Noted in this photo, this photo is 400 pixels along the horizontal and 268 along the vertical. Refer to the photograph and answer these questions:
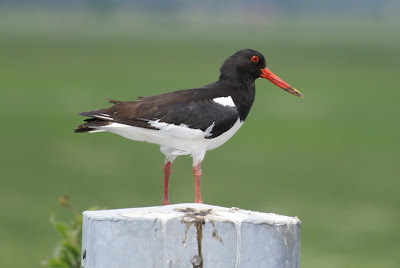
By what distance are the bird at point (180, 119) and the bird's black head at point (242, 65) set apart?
0.24ft

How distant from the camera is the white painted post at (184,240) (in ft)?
16.1

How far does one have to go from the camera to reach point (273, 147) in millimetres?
36281

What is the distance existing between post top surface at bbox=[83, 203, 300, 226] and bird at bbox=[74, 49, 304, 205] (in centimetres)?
204

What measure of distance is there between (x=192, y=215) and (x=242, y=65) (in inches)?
135

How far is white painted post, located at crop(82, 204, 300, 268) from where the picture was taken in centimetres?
491

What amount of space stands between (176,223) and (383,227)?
18015 millimetres

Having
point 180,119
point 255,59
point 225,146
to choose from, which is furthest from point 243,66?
point 225,146

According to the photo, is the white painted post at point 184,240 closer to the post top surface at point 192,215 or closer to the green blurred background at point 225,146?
the post top surface at point 192,215

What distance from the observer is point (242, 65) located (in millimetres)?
8297

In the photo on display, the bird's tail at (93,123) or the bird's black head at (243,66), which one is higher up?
the bird's black head at (243,66)

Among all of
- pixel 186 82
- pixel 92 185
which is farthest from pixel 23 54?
pixel 92 185

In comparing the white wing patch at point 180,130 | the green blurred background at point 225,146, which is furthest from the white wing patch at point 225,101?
the green blurred background at point 225,146

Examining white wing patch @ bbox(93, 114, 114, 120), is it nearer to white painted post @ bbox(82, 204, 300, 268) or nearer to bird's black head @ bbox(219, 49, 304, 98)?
bird's black head @ bbox(219, 49, 304, 98)

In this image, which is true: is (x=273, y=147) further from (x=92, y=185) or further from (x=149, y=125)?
(x=149, y=125)
